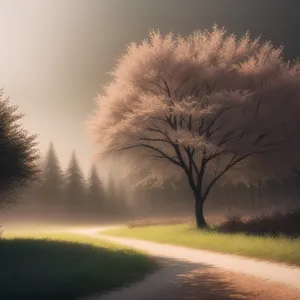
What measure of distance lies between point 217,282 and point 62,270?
4.81m

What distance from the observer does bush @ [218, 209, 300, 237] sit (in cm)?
1995

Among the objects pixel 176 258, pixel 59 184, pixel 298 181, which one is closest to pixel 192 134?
pixel 176 258

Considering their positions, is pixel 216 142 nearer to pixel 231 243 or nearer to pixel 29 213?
pixel 231 243

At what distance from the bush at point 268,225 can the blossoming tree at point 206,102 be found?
10.7 feet

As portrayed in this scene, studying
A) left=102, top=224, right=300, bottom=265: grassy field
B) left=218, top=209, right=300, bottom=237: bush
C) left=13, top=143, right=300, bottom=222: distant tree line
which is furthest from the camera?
left=13, top=143, right=300, bottom=222: distant tree line

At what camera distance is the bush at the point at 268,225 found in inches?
786

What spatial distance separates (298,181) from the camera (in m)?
57.3

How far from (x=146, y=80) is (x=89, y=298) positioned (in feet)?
64.3

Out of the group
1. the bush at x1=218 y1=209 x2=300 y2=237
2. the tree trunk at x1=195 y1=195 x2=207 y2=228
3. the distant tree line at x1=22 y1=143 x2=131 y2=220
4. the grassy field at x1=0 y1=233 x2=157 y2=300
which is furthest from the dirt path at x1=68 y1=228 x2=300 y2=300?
the distant tree line at x1=22 y1=143 x2=131 y2=220

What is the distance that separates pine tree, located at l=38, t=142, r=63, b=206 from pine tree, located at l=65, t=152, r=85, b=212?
142 cm

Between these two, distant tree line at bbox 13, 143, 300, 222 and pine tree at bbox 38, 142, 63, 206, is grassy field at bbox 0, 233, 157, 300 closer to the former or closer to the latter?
distant tree line at bbox 13, 143, 300, 222

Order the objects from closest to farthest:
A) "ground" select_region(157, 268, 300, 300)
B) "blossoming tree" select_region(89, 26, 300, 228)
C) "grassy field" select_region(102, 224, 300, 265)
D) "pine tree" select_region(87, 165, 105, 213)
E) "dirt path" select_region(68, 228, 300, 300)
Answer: "ground" select_region(157, 268, 300, 300), "dirt path" select_region(68, 228, 300, 300), "grassy field" select_region(102, 224, 300, 265), "blossoming tree" select_region(89, 26, 300, 228), "pine tree" select_region(87, 165, 105, 213)

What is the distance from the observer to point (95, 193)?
216 feet

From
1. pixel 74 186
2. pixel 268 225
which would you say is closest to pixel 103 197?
pixel 74 186
